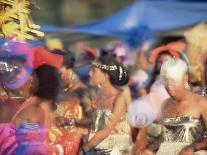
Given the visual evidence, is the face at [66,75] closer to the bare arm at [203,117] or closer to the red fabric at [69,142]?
the red fabric at [69,142]

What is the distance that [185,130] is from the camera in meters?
6.39

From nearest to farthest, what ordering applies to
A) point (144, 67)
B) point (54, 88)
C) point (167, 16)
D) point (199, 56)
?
point (54, 88), point (199, 56), point (144, 67), point (167, 16)

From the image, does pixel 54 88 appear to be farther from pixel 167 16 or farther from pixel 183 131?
pixel 167 16

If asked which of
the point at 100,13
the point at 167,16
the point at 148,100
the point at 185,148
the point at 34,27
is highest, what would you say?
the point at 100,13

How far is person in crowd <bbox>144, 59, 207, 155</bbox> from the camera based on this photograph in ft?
20.9

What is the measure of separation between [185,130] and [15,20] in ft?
5.57

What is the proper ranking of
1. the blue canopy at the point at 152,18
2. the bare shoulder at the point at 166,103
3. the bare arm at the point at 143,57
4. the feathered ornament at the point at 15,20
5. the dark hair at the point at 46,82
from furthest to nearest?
the blue canopy at the point at 152,18, the bare arm at the point at 143,57, the bare shoulder at the point at 166,103, the dark hair at the point at 46,82, the feathered ornament at the point at 15,20

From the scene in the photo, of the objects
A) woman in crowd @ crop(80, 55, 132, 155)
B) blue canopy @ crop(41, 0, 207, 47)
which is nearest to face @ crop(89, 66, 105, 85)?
woman in crowd @ crop(80, 55, 132, 155)

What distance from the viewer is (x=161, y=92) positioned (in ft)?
25.2

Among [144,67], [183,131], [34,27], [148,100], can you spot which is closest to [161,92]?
[148,100]

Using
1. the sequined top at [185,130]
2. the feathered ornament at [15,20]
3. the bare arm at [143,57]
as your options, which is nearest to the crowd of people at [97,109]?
the sequined top at [185,130]

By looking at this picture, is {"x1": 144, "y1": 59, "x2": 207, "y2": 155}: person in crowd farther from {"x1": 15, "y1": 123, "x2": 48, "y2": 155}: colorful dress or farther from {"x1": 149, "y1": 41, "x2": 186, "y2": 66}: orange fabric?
{"x1": 149, "y1": 41, "x2": 186, "y2": 66}: orange fabric

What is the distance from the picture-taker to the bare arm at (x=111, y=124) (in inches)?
284

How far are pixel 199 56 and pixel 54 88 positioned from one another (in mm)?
2197
